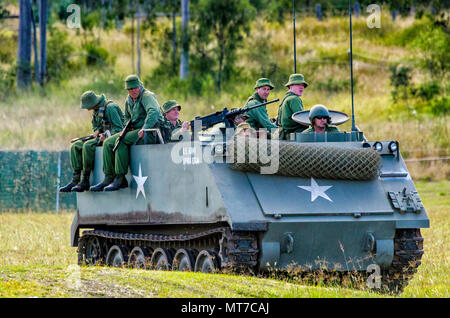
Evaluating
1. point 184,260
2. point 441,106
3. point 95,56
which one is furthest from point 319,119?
point 95,56

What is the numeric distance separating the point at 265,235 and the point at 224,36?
24.2 m

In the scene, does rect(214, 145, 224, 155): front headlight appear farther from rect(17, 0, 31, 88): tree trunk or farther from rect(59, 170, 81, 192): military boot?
rect(17, 0, 31, 88): tree trunk

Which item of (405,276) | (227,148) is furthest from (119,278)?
(405,276)

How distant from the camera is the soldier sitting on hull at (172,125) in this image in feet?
→ 43.4

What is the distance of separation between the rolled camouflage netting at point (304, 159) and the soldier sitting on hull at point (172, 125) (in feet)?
5.67

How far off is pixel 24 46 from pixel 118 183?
86.2 feet

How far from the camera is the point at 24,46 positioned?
38906 mm

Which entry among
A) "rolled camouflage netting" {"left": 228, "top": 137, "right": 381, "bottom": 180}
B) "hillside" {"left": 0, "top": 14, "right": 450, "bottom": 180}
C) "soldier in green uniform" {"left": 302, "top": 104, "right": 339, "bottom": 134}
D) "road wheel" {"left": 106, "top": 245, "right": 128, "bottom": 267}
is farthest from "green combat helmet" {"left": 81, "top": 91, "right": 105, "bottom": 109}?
"hillside" {"left": 0, "top": 14, "right": 450, "bottom": 180}

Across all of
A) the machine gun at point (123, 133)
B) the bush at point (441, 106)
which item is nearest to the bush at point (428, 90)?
the bush at point (441, 106)

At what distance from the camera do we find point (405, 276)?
1170cm

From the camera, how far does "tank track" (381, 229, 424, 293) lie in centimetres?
1165

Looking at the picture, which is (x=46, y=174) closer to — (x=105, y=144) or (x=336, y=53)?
(x=105, y=144)

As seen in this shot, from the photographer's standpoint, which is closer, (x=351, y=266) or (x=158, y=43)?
(x=351, y=266)

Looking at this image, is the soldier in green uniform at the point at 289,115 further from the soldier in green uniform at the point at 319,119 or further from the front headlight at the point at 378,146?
the front headlight at the point at 378,146
